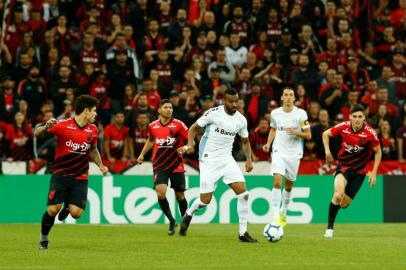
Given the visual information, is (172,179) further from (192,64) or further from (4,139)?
(192,64)

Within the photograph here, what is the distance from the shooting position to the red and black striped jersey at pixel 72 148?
14.1 m

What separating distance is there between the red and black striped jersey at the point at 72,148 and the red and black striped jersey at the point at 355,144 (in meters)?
4.89

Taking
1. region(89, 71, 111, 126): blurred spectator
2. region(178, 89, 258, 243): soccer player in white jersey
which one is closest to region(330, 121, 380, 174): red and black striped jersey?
region(178, 89, 258, 243): soccer player in white jersey

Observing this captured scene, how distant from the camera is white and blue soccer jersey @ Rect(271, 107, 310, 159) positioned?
18250 millimetres

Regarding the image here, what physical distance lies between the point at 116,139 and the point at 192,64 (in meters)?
3.89

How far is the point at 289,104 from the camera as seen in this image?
18219 mm

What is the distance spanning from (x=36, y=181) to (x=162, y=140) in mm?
5505

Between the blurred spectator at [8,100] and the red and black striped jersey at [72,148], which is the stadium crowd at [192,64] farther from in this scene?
the red and black striped jersey at [72,148]

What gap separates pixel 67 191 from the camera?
14273 mm

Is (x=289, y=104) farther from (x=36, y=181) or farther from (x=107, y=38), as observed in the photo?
(x=107, y=38)

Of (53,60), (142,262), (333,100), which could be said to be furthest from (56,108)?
(142,262)

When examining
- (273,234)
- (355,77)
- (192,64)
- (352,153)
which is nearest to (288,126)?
(352,153)

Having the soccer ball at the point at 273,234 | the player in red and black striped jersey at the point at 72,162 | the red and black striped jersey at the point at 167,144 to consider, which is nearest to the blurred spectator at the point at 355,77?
the red and black striped jersey at the point at 167,144

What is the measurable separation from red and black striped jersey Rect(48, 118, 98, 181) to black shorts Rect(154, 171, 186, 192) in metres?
3.83
